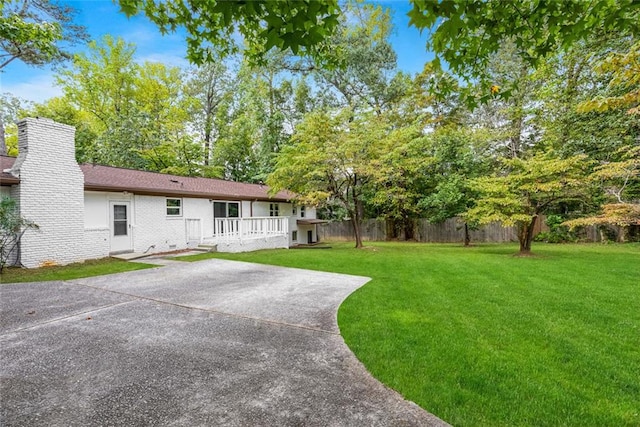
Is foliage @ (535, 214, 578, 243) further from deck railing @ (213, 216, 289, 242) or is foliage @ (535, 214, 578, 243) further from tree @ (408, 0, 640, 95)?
tree @ (408, 0, 640, 95)

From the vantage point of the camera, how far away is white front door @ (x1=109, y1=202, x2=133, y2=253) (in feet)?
33.3

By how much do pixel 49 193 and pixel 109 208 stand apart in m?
1.85

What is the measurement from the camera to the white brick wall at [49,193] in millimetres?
7953

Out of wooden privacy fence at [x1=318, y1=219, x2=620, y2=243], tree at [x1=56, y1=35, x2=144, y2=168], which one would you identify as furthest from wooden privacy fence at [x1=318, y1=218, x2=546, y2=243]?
tree at [x1=56, y1=35, x2=144, y2=168]

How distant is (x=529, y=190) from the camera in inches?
413

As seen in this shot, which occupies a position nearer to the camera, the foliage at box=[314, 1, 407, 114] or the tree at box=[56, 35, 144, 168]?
the foliage at box=[314, 1, 407, 114]

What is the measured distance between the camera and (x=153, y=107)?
2420 centimetres

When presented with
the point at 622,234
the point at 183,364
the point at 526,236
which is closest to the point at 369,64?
the point at 526,236

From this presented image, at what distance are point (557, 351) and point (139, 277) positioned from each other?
7272 mm

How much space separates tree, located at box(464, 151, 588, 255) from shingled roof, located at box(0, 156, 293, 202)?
9.87 metres

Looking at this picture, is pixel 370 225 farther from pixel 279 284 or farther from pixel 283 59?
pixel 279 284

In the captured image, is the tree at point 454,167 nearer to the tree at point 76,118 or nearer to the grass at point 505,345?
the grass at point 505,345

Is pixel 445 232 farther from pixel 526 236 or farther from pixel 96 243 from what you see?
pixel 96 243

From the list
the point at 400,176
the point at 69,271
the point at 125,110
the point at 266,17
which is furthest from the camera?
the point at 125,110
